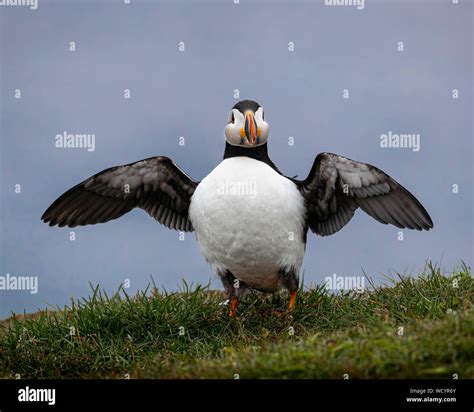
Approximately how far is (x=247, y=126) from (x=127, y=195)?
243 cm

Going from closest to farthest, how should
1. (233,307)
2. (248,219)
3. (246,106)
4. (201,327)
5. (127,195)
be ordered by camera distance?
(248,219) < (246,106) < (201,327) < (233,307) < (127,195)

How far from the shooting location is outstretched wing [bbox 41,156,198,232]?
34.2 feet

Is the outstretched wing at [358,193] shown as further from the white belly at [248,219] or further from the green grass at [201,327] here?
the green grass at [201,327]

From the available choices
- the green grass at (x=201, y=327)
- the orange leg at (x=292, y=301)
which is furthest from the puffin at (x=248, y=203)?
the green grass at (x=201, y=327)

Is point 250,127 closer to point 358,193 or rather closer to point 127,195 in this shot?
point 358,193

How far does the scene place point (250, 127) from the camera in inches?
368

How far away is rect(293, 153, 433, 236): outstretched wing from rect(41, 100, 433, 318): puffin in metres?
0.01

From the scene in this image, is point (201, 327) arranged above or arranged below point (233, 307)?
below

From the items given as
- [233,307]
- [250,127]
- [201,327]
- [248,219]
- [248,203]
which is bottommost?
[201,327]

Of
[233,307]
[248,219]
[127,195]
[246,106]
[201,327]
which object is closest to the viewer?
[248,219]

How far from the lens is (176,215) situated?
11016mm

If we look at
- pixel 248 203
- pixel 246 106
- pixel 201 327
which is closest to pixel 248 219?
pixel 248 203

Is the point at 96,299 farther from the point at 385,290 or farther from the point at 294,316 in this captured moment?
the point at 385,290
